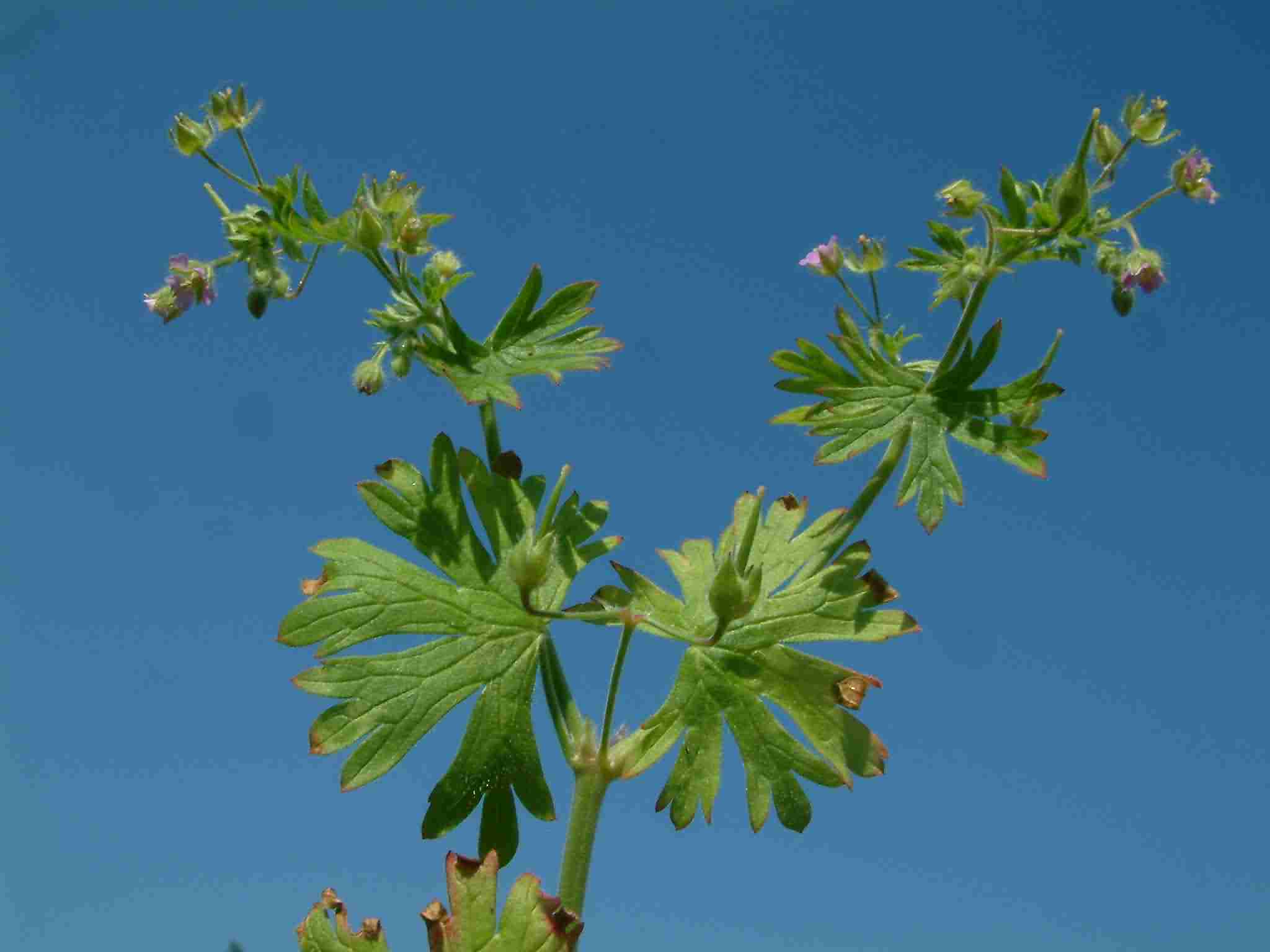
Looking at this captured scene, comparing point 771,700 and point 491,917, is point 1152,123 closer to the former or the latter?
point 771,700

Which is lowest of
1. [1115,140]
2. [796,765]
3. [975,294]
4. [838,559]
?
[796,765]

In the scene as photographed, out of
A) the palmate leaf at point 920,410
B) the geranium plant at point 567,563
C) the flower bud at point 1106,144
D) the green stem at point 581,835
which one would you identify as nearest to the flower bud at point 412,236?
the geranium plant at point 567,563

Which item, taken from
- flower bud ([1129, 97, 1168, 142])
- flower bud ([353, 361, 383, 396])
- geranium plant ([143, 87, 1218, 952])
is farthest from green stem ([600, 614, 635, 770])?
flower bud ([1129, 97, 1168, 142])

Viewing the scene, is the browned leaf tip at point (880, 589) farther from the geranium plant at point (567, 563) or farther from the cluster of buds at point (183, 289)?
the cluster of buds at point (183, 289)

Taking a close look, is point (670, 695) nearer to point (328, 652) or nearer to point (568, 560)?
point (568, 560)

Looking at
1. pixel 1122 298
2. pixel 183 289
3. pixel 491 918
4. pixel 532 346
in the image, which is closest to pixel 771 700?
pixel 491 918

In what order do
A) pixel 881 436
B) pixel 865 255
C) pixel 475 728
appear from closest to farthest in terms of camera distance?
pixel 475 728 → pixel 881 436 → pixel 865 255

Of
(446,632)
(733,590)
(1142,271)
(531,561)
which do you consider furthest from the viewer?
(1142,271)

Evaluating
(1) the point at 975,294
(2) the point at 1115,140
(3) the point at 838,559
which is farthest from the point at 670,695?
(2) the point at 1115,140
